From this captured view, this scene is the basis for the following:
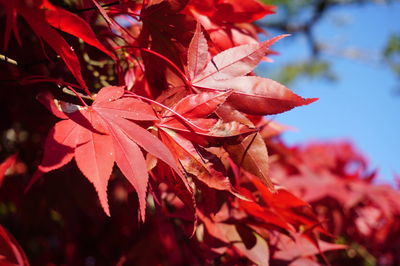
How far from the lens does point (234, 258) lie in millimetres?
807

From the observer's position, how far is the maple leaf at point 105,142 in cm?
49

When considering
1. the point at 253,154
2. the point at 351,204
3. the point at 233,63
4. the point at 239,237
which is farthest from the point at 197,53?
the point at 351,204

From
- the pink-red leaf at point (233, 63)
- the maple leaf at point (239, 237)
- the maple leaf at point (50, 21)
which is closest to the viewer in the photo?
the maple leaf at point (50, 21)

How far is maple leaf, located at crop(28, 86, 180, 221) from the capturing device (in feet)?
1.60

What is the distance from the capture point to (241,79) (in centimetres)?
59

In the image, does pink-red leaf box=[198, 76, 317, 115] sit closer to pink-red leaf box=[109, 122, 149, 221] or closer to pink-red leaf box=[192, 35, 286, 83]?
pink-red leaf box=[192, 35, 286, 83]

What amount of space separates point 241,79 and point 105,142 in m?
0.20

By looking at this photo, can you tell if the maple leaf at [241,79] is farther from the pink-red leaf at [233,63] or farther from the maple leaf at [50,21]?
the maple leaf at [50,21]

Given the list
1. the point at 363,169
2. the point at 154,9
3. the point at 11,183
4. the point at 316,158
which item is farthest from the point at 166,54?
the point at 316,158

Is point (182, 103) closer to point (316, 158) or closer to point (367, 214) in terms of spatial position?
point (367, 214)

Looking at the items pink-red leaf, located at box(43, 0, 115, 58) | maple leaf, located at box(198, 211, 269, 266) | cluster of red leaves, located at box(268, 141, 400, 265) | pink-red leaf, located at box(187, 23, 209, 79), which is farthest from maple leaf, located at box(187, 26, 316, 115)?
cluster of red leaves, located at box(268, 141, 400, 265)

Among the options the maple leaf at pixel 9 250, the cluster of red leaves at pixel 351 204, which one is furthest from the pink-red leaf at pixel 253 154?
the cluster of red leaves at pixel 351 204

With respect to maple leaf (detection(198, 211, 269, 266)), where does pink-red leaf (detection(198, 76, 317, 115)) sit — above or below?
above

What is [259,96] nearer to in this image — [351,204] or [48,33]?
[48,33]
